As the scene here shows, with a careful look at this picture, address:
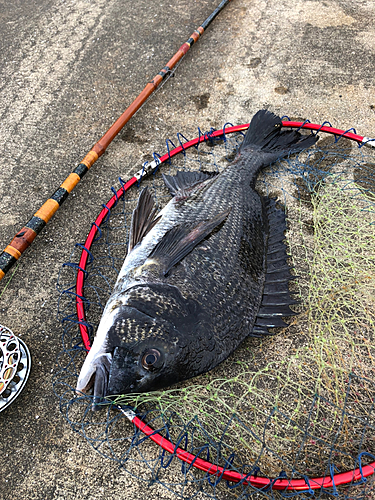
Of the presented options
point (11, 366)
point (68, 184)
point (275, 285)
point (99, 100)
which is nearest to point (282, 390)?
point (275, 285)

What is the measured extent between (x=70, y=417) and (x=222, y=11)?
249 inches

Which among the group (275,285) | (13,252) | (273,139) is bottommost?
(275,285)

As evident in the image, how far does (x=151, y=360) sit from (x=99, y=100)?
377 cm

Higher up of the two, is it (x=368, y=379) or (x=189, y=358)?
(x=189, y=358)

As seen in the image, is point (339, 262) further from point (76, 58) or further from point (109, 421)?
point (76, 58)

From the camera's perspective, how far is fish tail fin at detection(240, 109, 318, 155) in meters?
3.80

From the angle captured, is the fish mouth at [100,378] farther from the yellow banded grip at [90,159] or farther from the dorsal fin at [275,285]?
the yellow banded grip at [90,159]

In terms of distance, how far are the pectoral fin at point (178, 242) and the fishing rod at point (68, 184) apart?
4.24 ft

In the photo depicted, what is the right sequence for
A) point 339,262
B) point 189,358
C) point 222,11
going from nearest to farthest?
point 189,358 → point 339,262 → point 222,11

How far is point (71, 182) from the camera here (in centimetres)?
360

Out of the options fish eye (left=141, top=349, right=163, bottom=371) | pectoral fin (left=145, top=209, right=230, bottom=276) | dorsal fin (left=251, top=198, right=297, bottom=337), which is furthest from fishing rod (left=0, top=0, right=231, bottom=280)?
dorsal fin (left=251, top=198, right=297, bottom=337)

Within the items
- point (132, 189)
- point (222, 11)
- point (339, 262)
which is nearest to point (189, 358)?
point (339, 262)

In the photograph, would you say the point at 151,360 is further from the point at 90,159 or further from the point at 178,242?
the point at 90,159

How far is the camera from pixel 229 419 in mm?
2574
